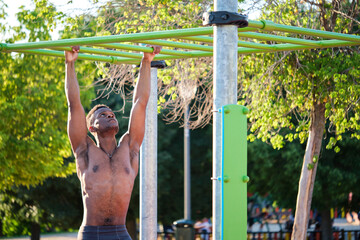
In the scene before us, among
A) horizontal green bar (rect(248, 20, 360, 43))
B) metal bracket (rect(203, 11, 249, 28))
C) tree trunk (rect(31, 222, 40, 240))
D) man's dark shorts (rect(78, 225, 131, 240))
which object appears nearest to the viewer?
man's dark shorts (rect(78, 225, 131, 240))

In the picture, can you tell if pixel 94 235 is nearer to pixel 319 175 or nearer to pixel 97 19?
pixel 97 19

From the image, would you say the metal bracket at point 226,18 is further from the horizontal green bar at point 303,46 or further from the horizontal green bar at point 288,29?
the horizontal green bar at point 303,46

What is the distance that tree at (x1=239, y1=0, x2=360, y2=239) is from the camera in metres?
9.29

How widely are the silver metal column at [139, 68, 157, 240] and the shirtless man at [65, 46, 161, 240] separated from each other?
206 cm

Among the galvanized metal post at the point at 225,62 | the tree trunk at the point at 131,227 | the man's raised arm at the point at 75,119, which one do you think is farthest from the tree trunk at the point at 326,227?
the man's raised arm at the point at 75,119

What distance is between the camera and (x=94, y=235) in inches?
173

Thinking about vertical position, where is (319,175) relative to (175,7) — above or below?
below

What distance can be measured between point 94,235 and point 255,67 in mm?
6227

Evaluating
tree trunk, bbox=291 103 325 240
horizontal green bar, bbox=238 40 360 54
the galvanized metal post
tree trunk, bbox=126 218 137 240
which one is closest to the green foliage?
tree trunk, bbox=291 103 325 240

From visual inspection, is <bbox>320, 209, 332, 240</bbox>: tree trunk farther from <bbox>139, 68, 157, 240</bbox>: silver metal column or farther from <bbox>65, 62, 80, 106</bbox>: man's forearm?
<bbox>65, 62, 80, 106</bbox>: man's forearm

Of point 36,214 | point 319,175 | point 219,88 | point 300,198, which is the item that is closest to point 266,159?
point 319,175

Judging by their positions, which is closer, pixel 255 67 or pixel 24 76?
pixel 255 67

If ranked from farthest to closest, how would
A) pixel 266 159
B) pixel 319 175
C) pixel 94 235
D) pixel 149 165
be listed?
pixel 266 159 → pixel 319 175 → pixel 149 165 → pixel 94 235

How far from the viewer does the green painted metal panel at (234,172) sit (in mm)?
4426
